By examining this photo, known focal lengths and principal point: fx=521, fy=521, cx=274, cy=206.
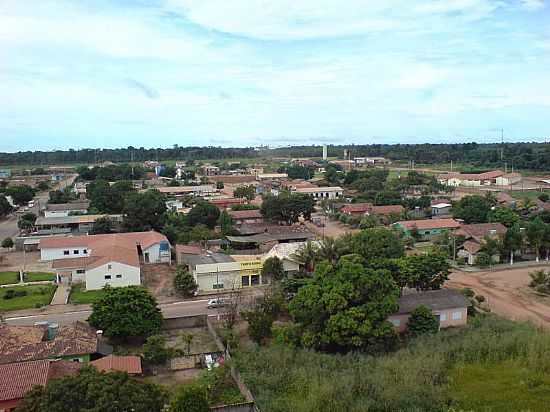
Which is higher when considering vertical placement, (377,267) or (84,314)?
(377,267)

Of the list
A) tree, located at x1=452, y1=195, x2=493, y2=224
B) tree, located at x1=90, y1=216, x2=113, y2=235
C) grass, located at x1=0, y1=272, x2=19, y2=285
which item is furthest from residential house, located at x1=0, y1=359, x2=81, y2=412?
tree, located at x1=452, y1=195, x2=493, y2=224

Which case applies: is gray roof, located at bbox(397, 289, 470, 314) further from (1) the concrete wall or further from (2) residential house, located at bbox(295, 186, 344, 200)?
(2) residential house, located at bbox(295, 186, 344, 200)

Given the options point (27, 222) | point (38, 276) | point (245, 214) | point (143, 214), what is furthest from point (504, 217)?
point (27, 222)

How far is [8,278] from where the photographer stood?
92.3ft

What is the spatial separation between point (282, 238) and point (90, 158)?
100 metres

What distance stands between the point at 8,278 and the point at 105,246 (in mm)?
5252

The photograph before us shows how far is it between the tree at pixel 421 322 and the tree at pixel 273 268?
8.55 m

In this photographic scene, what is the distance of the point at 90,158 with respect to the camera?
123m

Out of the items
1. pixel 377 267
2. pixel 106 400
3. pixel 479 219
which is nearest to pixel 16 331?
pixel 106 400

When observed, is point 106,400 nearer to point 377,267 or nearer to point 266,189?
point 377,267

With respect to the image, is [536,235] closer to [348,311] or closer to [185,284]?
[348,311]

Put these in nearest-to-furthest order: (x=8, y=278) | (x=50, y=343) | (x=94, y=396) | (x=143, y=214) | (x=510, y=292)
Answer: (x=94, y=396) → (x=50, y=343) → (x=510, y=292) → (x=8, y=278) → (x=143, y=214)

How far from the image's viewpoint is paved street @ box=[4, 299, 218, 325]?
70.5 feet

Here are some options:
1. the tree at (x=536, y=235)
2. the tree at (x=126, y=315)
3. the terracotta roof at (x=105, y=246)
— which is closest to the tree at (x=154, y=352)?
the tree at (x=126, y=315)
